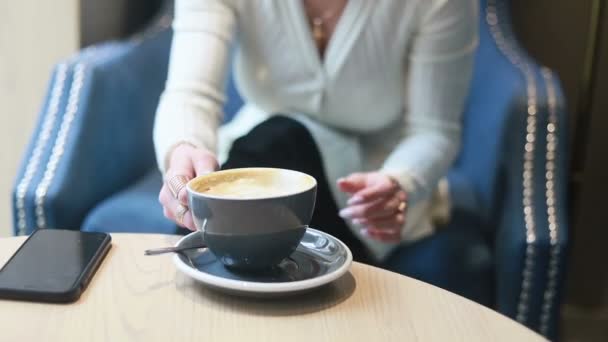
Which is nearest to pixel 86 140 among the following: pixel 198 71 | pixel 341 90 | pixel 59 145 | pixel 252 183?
pixel 59 145

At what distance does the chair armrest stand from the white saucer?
1.53 ft

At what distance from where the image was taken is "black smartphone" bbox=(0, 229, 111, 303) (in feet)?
1.57

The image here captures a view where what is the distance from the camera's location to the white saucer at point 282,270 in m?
0.48

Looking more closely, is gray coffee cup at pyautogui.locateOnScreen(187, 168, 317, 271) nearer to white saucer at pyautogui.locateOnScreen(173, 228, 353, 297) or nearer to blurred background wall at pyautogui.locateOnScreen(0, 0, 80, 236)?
white saucer at pyautogui.locateOnScreen(173, 228, 353, 297)

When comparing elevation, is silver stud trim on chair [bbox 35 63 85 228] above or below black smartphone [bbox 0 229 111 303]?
below

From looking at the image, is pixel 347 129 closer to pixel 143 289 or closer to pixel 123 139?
pixel 123 139

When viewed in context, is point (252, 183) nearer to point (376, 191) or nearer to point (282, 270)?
point (282, 270)

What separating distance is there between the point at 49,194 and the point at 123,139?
0.22 meters

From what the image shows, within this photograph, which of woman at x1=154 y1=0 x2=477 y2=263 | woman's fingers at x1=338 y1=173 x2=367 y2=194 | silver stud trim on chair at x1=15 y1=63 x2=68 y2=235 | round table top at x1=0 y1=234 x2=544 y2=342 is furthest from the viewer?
silver stud trim on chair at x1=15 y1=63 x2=68 y2=235

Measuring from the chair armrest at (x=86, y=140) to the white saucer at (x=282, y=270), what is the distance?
1.53ft

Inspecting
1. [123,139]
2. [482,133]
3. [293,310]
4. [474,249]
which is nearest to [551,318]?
[474,249]

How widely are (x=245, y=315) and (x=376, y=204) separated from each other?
1.05ft

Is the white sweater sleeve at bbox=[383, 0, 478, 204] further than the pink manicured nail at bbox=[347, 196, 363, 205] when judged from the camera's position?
Yes

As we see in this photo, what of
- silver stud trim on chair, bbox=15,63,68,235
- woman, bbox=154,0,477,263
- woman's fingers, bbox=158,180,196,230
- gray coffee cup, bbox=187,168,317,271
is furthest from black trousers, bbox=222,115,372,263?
silver stud trim on chair, bbox=15,63,68,235
